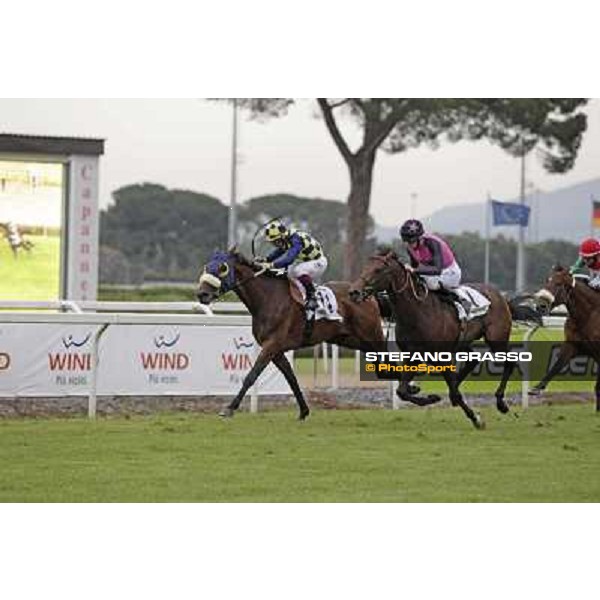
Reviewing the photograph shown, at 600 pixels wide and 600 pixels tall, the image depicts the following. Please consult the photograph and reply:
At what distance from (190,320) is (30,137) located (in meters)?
3.40

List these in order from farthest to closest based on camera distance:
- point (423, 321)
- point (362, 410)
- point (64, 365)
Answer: point (362, 410), point (64, 365), point (423, 321)

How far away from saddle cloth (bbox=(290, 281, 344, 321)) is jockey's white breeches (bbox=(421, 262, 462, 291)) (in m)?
0.95

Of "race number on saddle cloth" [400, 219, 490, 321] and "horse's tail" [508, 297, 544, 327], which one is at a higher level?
"race number on saddle cloth" [400, 219, 490, 321]

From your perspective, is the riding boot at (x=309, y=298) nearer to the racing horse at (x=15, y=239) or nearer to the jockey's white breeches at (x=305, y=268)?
the jockey's white breeches at (x=305, y=268)

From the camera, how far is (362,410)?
1134cm

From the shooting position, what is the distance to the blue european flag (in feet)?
36.4

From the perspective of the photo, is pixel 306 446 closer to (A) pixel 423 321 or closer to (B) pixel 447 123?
(A) pixel 423 321

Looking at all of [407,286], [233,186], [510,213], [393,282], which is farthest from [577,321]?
[233,186]

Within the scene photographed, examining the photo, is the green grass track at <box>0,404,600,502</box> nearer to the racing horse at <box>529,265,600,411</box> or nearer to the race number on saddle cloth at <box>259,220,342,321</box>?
the racing horse at <box>529,265,600,411</box>

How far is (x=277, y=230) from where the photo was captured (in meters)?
10.1

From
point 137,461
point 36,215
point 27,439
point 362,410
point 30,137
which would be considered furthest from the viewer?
point 36,215

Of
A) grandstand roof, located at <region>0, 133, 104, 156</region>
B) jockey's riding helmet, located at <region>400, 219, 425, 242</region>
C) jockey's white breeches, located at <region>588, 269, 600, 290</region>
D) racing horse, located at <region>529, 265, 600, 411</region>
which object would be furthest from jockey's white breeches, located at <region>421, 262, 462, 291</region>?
grandstand roof, located at <region>0, 133, 104, 156</region>

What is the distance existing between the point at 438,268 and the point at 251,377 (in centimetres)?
142

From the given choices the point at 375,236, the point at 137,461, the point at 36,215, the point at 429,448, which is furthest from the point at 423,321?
the point at 36,215
